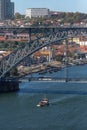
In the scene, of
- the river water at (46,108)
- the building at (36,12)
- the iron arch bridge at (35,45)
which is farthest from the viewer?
the building at (36,12)

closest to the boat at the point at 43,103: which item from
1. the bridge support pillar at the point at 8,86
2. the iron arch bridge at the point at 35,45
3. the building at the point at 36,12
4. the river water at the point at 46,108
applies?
the river water at the point at 46,108

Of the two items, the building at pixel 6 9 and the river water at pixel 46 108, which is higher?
the building at pixel 6 9

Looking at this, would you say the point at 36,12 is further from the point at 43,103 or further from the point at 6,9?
the point at 43,103

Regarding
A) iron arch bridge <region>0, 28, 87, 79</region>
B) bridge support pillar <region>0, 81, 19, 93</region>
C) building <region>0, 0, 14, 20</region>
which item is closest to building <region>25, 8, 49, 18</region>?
building <region>0, 0, 14, 20</region>

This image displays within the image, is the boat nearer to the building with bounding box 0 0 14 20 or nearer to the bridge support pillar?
the bridge support pillar

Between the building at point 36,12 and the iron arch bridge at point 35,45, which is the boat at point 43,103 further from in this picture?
the building at point 36,12

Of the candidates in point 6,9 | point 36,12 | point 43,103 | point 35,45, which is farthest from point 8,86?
point 6,9

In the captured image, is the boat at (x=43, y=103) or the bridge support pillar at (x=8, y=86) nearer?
the boat at (x=43, y=103)

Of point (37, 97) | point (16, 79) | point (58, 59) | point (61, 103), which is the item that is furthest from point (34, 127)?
point (58, 59)
